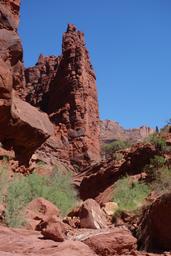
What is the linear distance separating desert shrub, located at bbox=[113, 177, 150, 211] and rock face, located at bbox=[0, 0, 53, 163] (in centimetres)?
388

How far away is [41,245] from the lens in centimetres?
556

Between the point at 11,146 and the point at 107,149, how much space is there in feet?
123

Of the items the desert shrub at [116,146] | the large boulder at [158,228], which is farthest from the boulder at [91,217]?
the desert shrub at [116,146]

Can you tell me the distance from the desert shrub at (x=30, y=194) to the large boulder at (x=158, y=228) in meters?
2.48

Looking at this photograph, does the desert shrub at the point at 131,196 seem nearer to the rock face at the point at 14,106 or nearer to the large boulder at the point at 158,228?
the rock face at the point at 14,106

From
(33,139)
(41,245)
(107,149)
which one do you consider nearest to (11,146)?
(33,139)

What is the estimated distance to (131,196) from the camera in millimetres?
15727

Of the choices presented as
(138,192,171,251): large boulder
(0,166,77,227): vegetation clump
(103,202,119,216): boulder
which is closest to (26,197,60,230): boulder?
(0,166,77,227): vegetation clump

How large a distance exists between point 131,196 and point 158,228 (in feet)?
28.4

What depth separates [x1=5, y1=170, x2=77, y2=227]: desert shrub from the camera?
8.28 meters

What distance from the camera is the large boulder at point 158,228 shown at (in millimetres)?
6898

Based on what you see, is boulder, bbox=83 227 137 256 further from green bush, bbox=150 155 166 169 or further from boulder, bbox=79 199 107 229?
green bush, bbox=150 155 166 169

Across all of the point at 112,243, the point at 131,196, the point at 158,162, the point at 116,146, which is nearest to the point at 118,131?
the point at 116,146

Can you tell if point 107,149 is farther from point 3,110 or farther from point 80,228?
point 80,228
